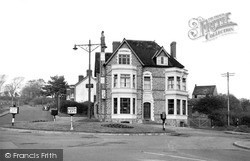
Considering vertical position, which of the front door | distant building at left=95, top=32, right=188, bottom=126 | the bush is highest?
distant building at left=95, top=32, right=188, bottom=126

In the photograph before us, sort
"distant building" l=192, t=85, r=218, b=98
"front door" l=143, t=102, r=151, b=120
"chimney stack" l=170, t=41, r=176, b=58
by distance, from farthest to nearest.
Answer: "distant building" l=192, t=85, r=218, b=98
"chimney stack" l=170, t=41, r=176, b=58
"front door" l=143, t=102, r=151, b=120

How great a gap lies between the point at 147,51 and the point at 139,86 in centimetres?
553

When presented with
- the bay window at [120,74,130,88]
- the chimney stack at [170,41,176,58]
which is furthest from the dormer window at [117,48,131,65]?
the chimney stack at [170,41,176,58]

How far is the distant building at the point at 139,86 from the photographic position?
4106cm

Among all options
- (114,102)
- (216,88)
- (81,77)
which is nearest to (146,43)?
(114,102)

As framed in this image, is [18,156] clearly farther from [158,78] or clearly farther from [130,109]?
[158,78]

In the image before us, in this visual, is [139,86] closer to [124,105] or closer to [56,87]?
[124,105]

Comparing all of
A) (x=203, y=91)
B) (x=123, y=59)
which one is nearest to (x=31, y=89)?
(x=203, y=91)

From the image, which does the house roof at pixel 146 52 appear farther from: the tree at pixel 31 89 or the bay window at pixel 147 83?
the tree at pixel 31 89

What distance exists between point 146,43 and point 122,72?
291 inches

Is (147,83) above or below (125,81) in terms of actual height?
below

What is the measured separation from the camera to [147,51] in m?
45.2

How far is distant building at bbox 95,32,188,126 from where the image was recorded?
41.1 m

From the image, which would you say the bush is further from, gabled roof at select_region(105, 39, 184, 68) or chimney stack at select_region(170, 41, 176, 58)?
chimney stack at select_region(170, 41, 176, 58)
